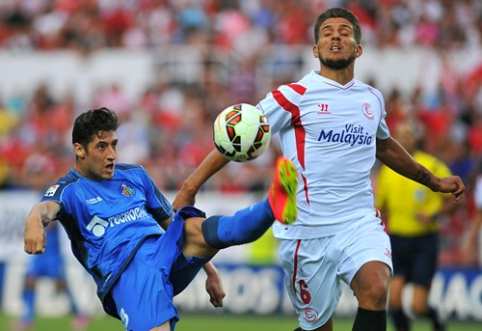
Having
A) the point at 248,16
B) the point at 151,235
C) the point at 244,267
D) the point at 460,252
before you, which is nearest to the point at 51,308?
the point at 244,267

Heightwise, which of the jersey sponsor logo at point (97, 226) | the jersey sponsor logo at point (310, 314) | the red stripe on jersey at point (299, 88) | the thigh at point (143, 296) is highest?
the red stripe on jersey at point (299, 88)

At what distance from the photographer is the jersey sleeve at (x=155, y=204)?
738cm

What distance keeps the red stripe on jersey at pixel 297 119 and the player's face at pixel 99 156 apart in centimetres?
125

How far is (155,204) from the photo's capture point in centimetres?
740

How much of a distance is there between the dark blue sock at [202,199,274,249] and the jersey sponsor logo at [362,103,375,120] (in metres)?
1.36

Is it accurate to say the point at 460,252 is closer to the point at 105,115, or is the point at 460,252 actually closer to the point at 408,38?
the point at 408,38

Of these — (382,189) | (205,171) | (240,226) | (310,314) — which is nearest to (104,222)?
(205,171)

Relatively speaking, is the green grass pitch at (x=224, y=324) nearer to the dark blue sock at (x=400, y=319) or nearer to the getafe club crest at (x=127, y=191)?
the dark blue sock at (x=400, y=319)

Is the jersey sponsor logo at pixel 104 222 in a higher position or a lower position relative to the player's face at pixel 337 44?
lower

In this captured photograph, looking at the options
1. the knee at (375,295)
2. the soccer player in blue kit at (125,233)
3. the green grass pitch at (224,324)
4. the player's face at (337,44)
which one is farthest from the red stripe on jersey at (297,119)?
the green grass pitch at (224,324)

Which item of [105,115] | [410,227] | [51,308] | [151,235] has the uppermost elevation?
[105,115]

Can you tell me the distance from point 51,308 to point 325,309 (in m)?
9.42

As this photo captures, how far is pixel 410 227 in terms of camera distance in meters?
11.1

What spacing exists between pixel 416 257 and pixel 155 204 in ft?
15.2
